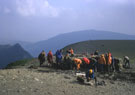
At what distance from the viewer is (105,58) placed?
60.8 ft

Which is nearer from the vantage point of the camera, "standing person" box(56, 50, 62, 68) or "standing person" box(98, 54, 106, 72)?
"standing person" box(98, 54, 106, 72)

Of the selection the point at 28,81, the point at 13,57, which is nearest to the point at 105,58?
the point at 28,81

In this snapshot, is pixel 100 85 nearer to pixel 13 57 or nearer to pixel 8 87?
pixel 8 87

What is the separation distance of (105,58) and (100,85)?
6.21 metres

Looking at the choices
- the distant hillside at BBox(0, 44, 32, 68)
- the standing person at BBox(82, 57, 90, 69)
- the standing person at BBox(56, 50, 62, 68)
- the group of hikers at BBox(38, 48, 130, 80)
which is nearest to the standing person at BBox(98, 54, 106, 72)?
the group of hikers at BBox(38, 48, 130, 80)

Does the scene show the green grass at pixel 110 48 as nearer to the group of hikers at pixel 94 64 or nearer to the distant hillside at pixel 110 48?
the distant hillside at pixel 110 48

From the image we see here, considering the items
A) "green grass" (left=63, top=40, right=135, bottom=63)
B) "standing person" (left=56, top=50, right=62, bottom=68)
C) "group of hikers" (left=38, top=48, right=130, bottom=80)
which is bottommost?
"group of hikers" (left=38, top=48, right=130, bottom=80)

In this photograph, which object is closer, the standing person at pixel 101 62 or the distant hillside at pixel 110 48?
the standing person at pixel 101 62

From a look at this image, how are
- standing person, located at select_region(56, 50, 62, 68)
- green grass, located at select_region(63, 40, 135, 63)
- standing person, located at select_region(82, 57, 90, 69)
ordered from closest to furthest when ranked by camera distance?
standing person, located at select_region(82, 57, 90, 69) → standing person, located at select_region(56, 50, 62, 68) → green grass, located at select_region(63, 40, 135, 63)

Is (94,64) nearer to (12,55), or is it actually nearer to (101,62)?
(101,62)

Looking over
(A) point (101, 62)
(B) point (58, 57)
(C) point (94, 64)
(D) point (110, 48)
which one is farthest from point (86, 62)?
(D) point (110, 48)

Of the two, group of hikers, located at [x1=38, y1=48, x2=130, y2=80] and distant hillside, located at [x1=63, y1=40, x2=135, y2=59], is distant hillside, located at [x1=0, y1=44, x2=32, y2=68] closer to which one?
distant hillside, located at [x1=63, y1=40, x2=135, y2=59]

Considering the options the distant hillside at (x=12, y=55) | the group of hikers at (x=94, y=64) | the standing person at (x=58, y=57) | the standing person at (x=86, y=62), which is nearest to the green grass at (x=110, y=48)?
the group of hikers at (x=94, y=64)

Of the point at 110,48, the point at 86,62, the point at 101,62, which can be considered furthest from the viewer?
the point at 110,48
